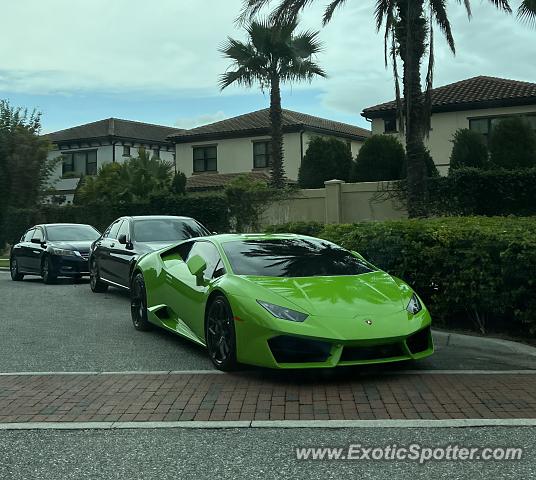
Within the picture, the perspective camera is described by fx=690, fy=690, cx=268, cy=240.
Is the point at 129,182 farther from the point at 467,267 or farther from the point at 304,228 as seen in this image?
the point at 467,267

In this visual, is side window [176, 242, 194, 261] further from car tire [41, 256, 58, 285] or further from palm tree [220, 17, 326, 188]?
palm tree [220, 17, 326, 188]

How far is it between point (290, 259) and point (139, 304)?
8.84 feet

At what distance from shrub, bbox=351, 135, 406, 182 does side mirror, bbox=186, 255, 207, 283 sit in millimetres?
16995

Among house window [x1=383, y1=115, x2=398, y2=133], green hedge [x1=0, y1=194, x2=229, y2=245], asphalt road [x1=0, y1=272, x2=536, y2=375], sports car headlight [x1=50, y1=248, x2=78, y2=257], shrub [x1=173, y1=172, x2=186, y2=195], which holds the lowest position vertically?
asphalt road [x1=0, y1=272, x2=536, y2=375]

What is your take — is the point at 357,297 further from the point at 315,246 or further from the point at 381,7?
the point at 381,7

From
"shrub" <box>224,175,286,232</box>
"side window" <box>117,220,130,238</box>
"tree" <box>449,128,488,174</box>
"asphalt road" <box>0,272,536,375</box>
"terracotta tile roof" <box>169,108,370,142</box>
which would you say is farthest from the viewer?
"terracotta tile roof" <box>169,108,370,142</box>

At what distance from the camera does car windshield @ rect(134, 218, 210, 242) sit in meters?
12.2

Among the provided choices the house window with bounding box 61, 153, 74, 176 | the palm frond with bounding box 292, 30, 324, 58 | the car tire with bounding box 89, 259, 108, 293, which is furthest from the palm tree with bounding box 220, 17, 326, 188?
the house window with bounding box 61, 153, 74, 176

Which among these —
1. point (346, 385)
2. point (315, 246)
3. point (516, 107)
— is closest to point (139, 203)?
point (516, 107)

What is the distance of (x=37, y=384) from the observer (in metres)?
6.28

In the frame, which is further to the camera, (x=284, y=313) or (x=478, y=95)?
(x=478, y=95)

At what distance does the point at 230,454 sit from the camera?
4.32 m

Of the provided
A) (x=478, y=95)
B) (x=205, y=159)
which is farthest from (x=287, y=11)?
(x=205, y=159)

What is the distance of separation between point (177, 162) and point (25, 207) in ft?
45.0
